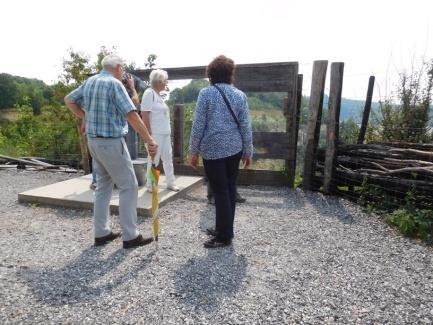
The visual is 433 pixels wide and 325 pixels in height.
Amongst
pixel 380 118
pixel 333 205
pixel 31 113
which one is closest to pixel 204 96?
pixel 333 205

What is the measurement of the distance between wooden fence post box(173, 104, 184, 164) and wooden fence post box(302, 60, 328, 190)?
100 inches

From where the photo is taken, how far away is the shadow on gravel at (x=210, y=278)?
2.61 meters

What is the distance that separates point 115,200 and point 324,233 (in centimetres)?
283

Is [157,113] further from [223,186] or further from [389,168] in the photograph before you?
[389,168]

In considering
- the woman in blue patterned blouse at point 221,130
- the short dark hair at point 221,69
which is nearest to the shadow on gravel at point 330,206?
the woman in blue patterned blouse at point 221,130

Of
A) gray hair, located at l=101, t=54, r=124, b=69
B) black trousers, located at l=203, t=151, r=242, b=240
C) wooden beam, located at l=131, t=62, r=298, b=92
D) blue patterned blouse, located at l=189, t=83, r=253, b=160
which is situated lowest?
black trousers, located at l=203, t=151, r=242, b=240

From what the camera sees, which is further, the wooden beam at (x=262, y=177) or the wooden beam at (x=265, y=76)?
the wooden beam at (x=262, y=177)

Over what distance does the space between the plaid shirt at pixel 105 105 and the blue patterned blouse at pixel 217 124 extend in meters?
0.66

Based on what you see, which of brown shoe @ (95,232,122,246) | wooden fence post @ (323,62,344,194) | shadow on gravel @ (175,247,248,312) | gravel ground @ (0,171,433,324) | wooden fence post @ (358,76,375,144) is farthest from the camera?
wooden fence post @ (358,76,375,144)

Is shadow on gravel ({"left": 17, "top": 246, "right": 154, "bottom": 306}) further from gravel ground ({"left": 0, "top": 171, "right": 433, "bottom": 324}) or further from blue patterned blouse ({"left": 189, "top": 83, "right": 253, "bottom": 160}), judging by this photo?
blue patterned blouse ({"left": 189, "top": 83, "right": 253, "bottom": 160})

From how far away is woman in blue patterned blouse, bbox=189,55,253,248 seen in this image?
3.36 metres

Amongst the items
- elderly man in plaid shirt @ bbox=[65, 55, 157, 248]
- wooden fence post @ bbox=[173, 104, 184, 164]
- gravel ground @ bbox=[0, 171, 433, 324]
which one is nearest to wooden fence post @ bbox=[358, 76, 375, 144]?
gravel ground @ bbox=[0, 171, 433, 324]

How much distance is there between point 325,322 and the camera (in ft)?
7.70

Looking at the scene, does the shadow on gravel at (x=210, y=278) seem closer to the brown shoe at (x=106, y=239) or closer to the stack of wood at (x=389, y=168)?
the brown shoe at (x=106, y=239)
